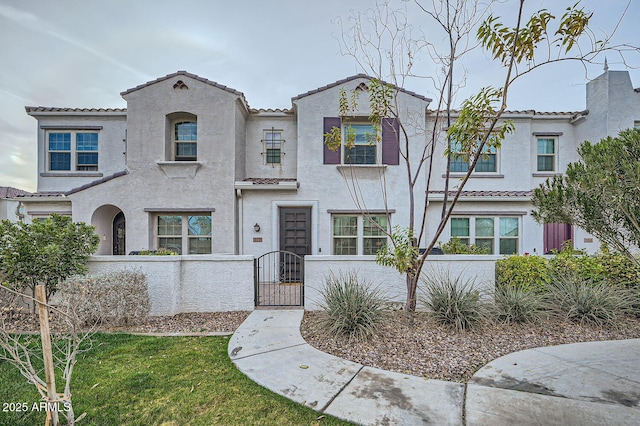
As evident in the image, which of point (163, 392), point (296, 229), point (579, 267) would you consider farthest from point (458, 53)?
point (163, 392)

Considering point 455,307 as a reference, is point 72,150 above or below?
above

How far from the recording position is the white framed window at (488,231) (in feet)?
36.0

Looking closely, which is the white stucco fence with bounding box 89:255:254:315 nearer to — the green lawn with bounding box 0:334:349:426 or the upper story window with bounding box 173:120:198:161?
the green lawn with bounding box 0:334:349:426

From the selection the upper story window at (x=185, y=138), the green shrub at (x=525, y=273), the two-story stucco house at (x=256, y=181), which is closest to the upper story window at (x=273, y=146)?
the two-story stucco house at (x=256, y=181)

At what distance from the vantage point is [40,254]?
19.2 feet

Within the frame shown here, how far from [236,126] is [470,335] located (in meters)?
9.48

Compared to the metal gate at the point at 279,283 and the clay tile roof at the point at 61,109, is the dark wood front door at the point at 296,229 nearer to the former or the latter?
the metal gate at the point at 279,283

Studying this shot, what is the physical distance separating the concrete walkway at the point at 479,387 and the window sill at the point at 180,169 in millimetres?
7176

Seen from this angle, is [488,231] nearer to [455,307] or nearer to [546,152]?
[546,152]

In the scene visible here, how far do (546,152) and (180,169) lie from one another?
14.9m

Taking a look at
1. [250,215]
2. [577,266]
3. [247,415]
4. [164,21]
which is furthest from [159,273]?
[577,266]

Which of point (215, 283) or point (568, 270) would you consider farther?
point (215, 283)

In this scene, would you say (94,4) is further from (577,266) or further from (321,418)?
(577,266)

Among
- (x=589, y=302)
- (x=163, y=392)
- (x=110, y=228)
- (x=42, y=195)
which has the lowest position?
(x=163, y=392)
